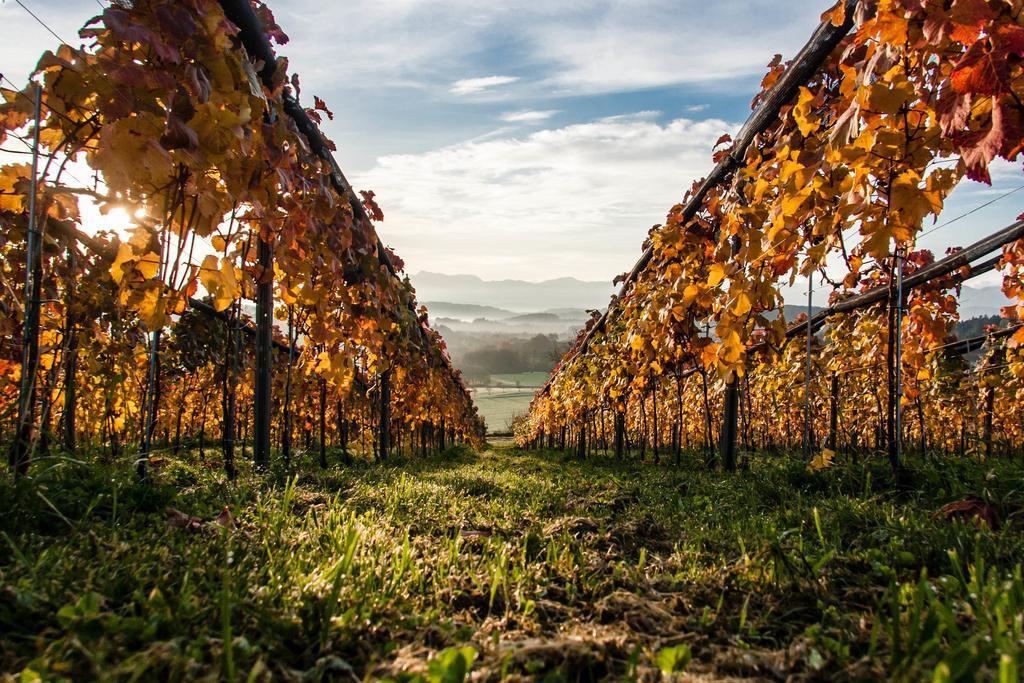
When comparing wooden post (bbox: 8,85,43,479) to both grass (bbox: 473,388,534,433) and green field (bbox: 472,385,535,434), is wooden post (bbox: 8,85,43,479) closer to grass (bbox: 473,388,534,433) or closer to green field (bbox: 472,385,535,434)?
grass (bbox: 473,388,534,433)

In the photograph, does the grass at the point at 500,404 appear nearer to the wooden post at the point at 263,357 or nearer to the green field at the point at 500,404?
the green field at the point at 500,404

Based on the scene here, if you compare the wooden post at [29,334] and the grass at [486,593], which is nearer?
the grass at [486,593]

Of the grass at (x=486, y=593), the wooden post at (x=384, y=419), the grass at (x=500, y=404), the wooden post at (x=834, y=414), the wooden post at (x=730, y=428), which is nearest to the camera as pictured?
the grass at (x=486, y=593)

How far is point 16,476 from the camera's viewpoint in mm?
1783

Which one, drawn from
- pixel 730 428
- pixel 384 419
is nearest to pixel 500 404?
pixel 384 419

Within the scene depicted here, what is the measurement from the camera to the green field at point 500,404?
69688 mm

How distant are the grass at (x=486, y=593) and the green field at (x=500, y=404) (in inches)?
2457

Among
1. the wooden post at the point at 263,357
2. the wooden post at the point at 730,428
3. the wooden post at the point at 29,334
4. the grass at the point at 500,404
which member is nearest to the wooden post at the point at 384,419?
the wooden post at the point at 263,357

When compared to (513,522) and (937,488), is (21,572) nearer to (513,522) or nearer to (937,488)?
(513,522)

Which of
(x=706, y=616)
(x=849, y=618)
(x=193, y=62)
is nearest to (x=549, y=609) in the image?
(x=706, y=616)

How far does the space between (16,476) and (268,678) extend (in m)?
1.60

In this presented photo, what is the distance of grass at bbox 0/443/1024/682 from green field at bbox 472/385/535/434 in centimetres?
6240

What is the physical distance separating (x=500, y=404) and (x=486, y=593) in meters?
84.5

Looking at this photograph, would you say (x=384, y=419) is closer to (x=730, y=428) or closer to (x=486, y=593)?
(x=730, y=428)
